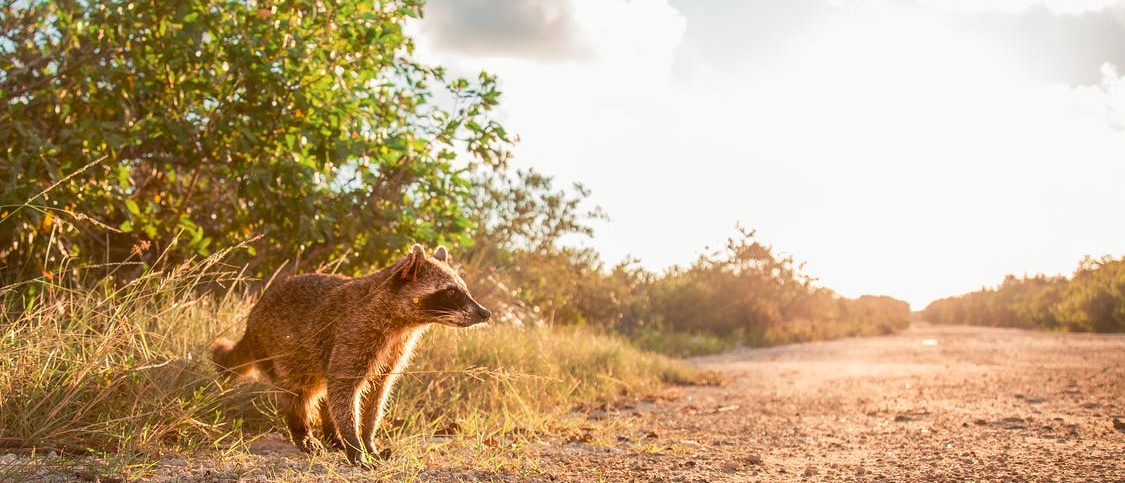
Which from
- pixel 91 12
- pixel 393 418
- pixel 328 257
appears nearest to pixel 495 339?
pixel 328 257

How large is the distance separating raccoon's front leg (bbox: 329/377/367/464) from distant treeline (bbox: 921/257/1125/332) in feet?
65.7

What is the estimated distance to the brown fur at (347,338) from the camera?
4.62 m

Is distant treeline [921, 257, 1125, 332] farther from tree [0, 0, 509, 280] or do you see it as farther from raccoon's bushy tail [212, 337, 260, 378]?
raccoon's bushy tail [212, 337, 260, 378]

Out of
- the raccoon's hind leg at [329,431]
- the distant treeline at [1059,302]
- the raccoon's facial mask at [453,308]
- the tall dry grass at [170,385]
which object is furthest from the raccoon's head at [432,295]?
the distant treeline at [1059,302]

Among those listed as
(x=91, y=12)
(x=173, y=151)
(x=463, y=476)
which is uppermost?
(x=91, y=12)

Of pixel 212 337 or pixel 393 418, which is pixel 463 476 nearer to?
pixel 393 418

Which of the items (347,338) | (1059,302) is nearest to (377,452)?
(347,338)

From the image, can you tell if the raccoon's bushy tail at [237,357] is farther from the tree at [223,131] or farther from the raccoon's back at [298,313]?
the tree at [223,131]

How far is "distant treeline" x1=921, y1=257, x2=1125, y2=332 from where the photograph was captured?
2019 cm

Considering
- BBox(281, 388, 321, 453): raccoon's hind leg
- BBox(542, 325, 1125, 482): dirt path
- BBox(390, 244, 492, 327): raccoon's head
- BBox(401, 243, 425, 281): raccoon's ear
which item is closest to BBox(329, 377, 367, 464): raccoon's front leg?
BBox(281, 388, 321, 453): raccoon's hind leg

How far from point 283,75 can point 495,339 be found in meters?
3.26

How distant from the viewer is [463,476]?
3.98 meters

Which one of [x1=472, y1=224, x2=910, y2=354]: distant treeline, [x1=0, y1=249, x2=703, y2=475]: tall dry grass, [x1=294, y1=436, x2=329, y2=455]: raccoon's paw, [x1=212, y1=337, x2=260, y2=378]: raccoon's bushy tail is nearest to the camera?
[x1=0, y1=249, x2=703, y2=475]: tall dry grass

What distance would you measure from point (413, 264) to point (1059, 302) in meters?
25.8
